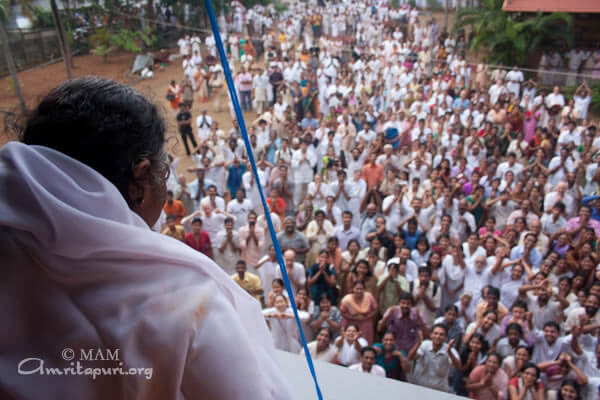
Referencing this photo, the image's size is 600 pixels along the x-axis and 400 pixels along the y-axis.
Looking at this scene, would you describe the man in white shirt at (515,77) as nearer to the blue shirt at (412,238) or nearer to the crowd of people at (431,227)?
the crowd of people at (431,227)

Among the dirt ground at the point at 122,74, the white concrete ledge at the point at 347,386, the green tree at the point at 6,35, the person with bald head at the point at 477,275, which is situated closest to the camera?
the white concrete ledge at the point at 347,386

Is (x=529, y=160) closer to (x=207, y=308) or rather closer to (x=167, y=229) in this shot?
(x=167, y=229)

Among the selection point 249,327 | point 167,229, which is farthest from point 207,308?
point 167,229

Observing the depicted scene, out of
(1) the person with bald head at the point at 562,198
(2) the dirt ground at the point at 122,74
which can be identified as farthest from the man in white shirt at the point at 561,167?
(2) the dirt ground at the point at 122,74

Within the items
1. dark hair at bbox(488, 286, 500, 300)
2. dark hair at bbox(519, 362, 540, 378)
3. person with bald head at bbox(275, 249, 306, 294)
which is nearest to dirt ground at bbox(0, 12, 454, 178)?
person with bald head at bbox(275, 249, 306, 294)

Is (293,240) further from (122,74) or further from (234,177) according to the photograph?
(122,74)

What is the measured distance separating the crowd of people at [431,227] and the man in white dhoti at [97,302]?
2.52ft

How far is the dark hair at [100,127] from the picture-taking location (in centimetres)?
54

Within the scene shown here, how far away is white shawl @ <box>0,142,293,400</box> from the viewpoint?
44cm

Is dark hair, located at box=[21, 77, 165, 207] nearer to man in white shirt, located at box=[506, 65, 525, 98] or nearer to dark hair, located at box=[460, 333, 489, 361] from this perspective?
dark hair, located at box=[460, 333, 489, 361]

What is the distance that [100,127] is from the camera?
1.78ft

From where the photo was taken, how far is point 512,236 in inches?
140

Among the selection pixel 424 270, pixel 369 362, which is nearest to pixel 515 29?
pixel 424 270

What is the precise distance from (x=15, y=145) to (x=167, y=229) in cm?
335
